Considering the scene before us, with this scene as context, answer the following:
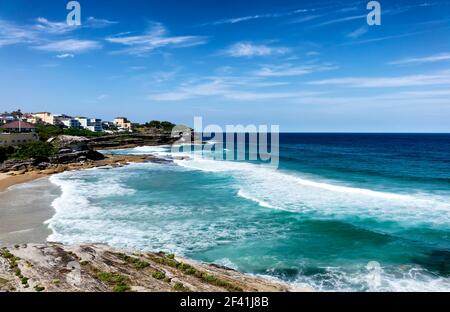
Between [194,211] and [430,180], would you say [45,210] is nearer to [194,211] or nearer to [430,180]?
[194,211]

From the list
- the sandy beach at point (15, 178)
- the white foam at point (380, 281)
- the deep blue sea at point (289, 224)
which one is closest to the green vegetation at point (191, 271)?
the deep blue sea at point (289, 224)

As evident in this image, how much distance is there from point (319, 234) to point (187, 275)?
39.1ft

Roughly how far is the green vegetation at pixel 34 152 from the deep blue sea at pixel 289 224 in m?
18.9

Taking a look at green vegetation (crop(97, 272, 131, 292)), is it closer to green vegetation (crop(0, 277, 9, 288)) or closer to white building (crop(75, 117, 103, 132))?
green vegetation (crop(0, 277, 9, 288))

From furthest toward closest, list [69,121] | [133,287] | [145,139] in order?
1. [69,121]
2. [145,139]
3. [133,287]

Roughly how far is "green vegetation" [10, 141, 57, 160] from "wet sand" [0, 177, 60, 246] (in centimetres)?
1896

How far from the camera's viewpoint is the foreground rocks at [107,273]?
49.5 feet

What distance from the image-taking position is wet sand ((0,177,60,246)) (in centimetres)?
2458

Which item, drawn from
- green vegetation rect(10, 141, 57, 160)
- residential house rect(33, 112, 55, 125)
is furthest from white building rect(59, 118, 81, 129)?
green vegetation rect(10, 141, 57, 160)

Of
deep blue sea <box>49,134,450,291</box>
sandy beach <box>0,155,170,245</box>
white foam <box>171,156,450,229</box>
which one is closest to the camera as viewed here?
deep blue sea <box>49,134,450,291</box>

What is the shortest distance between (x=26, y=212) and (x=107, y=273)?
766 inches

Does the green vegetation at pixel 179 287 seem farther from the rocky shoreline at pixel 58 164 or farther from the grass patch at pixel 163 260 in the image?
the rocky shoreline at pixel 58 164

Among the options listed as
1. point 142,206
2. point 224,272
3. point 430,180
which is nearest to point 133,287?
point 224,272
